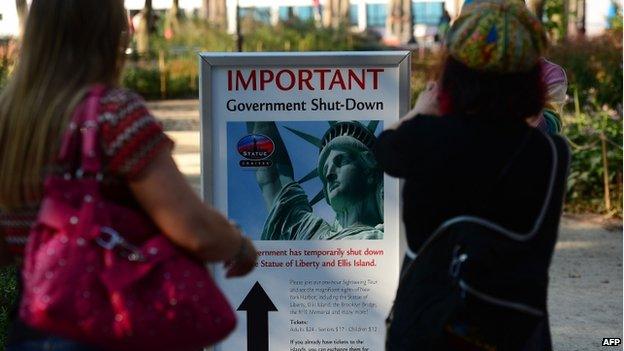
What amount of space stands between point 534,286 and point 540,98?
481 mm

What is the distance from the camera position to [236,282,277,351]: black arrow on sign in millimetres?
4766

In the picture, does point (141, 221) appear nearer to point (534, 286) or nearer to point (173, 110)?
point (534, 286)

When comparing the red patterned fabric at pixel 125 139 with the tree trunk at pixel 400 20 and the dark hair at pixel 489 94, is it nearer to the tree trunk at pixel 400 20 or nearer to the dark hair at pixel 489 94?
the dark hair at pixel 489 94

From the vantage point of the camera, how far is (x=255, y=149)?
472 cm

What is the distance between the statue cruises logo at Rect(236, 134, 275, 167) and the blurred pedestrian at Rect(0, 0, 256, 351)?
1.93 meters

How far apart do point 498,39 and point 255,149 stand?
1.95 m

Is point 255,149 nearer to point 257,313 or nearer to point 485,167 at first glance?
point 257,313

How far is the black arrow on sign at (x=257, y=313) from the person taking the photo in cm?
477

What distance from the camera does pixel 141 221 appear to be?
2549 millimetres

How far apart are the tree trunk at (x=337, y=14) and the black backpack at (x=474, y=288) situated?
2844cm

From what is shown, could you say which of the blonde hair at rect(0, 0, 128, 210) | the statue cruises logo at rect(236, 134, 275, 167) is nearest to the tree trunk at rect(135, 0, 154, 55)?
the statue cruises logo at rect(236, 134, 275, 167)

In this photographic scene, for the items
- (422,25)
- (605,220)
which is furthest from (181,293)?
(422,25)

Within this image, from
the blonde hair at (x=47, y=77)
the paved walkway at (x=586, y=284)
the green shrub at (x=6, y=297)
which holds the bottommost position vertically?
the paved walkway at (x=586, y=284)

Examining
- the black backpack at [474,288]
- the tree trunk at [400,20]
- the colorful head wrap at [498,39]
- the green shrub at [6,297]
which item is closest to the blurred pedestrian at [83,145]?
the black backpack at [474,288]
